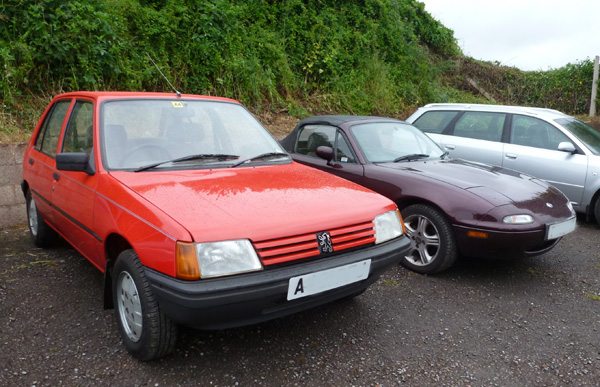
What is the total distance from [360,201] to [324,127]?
2501 millimetres

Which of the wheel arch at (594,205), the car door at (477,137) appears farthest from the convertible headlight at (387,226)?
the wheel arch at (594,205)

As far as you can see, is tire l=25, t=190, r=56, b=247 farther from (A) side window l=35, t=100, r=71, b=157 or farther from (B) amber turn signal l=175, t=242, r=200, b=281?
(B) amber turn signal l=175, t=242, r=200, b=281

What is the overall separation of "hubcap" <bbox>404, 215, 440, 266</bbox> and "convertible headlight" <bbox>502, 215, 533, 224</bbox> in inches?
22.9

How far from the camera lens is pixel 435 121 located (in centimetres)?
704

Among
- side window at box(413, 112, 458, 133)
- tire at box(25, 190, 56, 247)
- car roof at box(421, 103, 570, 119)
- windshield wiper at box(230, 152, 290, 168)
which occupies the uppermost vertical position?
car roof at box(421, 103, 570, 119)

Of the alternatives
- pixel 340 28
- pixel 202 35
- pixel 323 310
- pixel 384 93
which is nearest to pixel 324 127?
pixel 323 310

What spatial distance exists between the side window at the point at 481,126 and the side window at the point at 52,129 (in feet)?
17.3

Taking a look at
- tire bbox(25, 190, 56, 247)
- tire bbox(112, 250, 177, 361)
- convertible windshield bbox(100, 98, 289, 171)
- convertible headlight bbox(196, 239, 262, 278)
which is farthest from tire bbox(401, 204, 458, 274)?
tire bbox(25, 190, 56, 247)

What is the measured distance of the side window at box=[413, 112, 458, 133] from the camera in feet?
22.6

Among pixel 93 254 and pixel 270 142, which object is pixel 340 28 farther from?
pixel 93 254

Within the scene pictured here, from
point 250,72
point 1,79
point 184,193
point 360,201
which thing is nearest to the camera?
point 184,193

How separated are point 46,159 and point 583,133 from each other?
655 cm

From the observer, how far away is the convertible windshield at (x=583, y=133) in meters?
5.91

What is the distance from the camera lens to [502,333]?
3.05 metres
